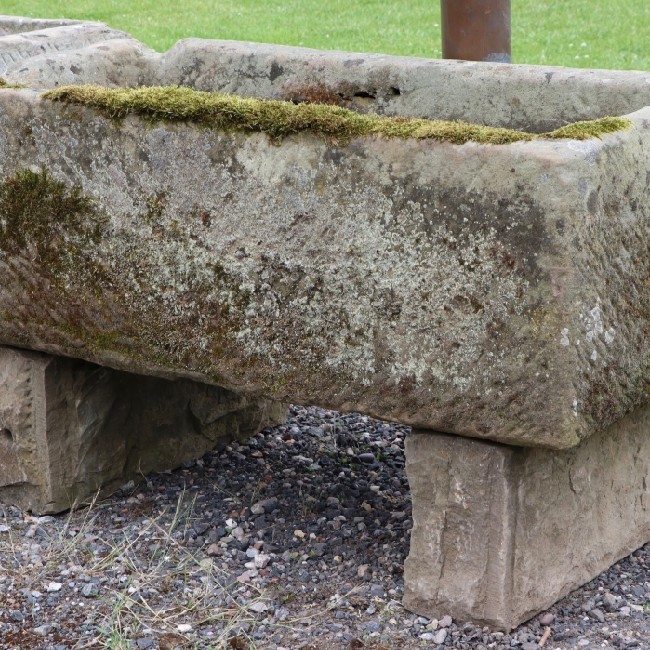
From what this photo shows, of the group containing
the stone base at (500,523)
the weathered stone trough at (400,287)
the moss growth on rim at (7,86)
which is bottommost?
the stone base at (500,523)

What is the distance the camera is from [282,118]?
2600 millimetres

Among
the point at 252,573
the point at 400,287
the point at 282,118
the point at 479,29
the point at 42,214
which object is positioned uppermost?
the point at 479,29

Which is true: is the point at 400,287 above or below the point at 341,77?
below

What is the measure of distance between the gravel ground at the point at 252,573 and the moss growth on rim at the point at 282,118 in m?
1.10

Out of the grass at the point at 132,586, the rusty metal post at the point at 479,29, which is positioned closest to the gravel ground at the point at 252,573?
the grass at the point at 132,586

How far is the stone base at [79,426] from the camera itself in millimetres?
3240

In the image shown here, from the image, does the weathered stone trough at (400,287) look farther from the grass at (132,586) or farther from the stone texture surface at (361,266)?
the grass at (132,586)

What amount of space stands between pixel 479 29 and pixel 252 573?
2.06 metres

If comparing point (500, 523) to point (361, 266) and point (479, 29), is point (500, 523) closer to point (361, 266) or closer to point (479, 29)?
point (361, 266)

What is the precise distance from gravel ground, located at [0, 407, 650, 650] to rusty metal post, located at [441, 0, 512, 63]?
141 cm

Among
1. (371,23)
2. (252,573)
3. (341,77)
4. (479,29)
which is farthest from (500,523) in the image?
(371,23)

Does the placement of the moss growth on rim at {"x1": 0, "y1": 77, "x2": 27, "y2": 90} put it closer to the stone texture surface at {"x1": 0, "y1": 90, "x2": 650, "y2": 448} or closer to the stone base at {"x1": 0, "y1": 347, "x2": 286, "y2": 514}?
the stone texture surface at {"x1": 0, "y1": 90, "x2": 650, "y2": 448}

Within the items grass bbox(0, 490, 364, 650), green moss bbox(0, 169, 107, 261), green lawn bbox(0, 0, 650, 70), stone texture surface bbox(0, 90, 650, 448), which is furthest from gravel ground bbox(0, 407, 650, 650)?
green lawn bbox(0, 0, 650, 70)

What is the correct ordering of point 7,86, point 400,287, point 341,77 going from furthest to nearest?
point 341,77, point 7,86, point 400,287
